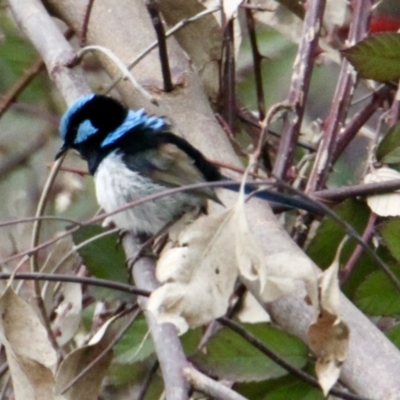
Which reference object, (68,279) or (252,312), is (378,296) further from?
(68,279)

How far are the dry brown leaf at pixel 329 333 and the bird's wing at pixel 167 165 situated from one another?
2.83ft

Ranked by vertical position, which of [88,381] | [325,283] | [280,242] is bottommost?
[88,381]

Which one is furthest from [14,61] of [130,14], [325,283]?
[325,283]

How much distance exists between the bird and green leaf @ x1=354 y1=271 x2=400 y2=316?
0.30 m

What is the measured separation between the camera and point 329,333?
154 centimetres

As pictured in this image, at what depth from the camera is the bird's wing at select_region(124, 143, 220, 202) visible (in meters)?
2.46

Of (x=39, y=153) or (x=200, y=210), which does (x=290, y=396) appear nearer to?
(x=200, y=210)

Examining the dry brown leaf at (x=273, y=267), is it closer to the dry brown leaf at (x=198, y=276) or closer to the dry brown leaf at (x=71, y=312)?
the dry brown leaf at (x=198, y=276)

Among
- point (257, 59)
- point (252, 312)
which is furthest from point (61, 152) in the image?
point (252, 312)

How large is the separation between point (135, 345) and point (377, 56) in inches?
35.5

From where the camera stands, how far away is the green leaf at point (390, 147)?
230 cm

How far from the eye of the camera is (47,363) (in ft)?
5.40

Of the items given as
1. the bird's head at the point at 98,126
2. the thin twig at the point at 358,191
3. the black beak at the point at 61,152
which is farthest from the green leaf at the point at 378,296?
the black beak at the point at 61,152

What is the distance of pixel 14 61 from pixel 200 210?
3.18ft
